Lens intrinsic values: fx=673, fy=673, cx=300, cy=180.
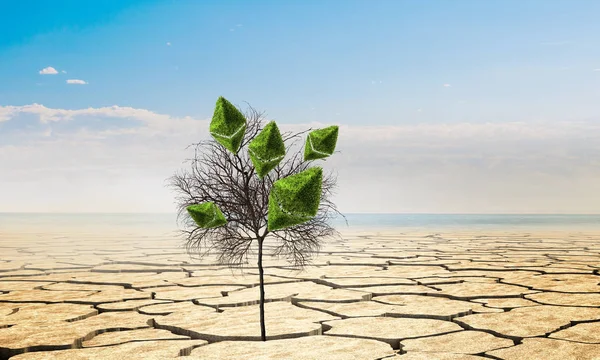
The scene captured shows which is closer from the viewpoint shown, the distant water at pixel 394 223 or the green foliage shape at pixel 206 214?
the green foliage shape at pixel 206 214

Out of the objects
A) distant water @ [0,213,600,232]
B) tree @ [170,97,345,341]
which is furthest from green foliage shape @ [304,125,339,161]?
distant water @ [0,213,600,232]

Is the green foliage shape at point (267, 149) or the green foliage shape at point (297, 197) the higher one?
the green foliage shape at point (267, 149)

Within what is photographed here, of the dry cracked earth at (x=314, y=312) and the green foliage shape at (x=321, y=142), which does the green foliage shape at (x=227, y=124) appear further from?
the dry cracked earth at (x=314, y=312)

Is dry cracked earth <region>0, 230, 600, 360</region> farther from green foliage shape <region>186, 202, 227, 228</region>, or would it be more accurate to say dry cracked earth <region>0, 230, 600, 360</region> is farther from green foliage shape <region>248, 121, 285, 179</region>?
green foliage shape <region>248, 121, 285, 179</region>

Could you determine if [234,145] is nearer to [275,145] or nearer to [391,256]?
[275,145]

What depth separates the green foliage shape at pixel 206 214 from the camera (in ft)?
13.4

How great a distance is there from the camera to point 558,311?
17.8ft

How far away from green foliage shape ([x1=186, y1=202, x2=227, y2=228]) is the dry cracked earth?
0.82 meters

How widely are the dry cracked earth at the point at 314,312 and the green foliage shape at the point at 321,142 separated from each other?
Result: 123 cm

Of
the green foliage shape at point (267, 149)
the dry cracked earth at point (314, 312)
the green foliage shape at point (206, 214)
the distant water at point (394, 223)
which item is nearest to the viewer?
the green foliage shape at point (267, 149)

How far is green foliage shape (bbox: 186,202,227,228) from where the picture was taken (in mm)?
4098

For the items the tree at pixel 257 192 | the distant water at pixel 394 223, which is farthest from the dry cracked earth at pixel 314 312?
the distant water at pixel 394 223

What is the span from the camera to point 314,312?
5473 mm

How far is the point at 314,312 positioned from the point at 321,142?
75.4 inches
